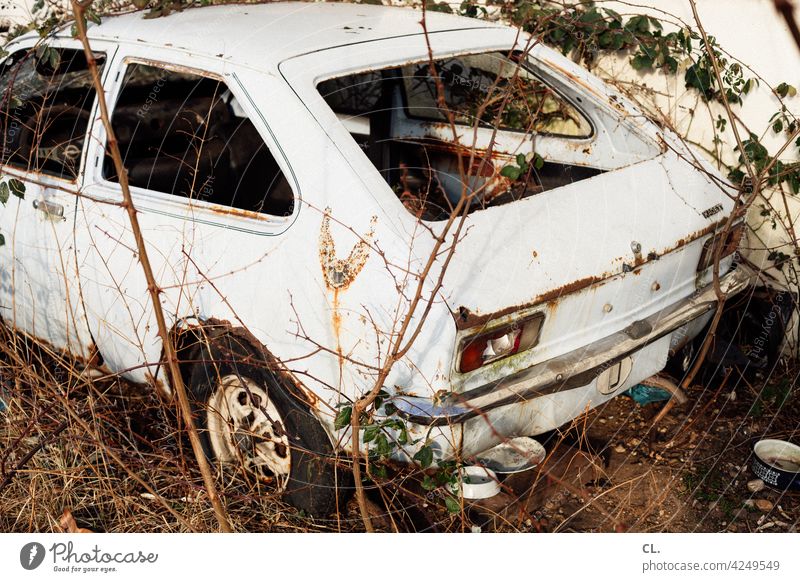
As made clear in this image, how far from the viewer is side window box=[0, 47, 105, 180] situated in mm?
3639

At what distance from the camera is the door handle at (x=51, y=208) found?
348cm

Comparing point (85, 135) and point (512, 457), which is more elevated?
point (85, 135)

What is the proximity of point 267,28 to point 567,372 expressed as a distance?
1.71 metres

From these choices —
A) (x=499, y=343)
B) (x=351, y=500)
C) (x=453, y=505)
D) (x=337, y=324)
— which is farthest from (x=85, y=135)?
(x=453, y=505)

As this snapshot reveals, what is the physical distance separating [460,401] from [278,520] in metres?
0.90

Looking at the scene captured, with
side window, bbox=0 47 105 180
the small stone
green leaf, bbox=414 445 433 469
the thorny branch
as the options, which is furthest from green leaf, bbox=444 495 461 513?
side window, bbox=0 47 105 180

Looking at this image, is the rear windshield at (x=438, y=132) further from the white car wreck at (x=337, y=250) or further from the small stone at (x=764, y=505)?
the small stone at (x=764, y=505)

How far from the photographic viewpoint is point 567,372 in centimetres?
289

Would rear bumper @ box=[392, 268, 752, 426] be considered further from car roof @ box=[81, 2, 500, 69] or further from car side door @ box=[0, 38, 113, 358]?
car side door @ box=[0, 38, 113, 358]

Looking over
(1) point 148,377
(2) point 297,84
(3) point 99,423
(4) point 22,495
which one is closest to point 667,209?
(2) point 297,84

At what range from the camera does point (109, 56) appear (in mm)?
3393

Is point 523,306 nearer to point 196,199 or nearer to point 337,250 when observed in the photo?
point 337,250
